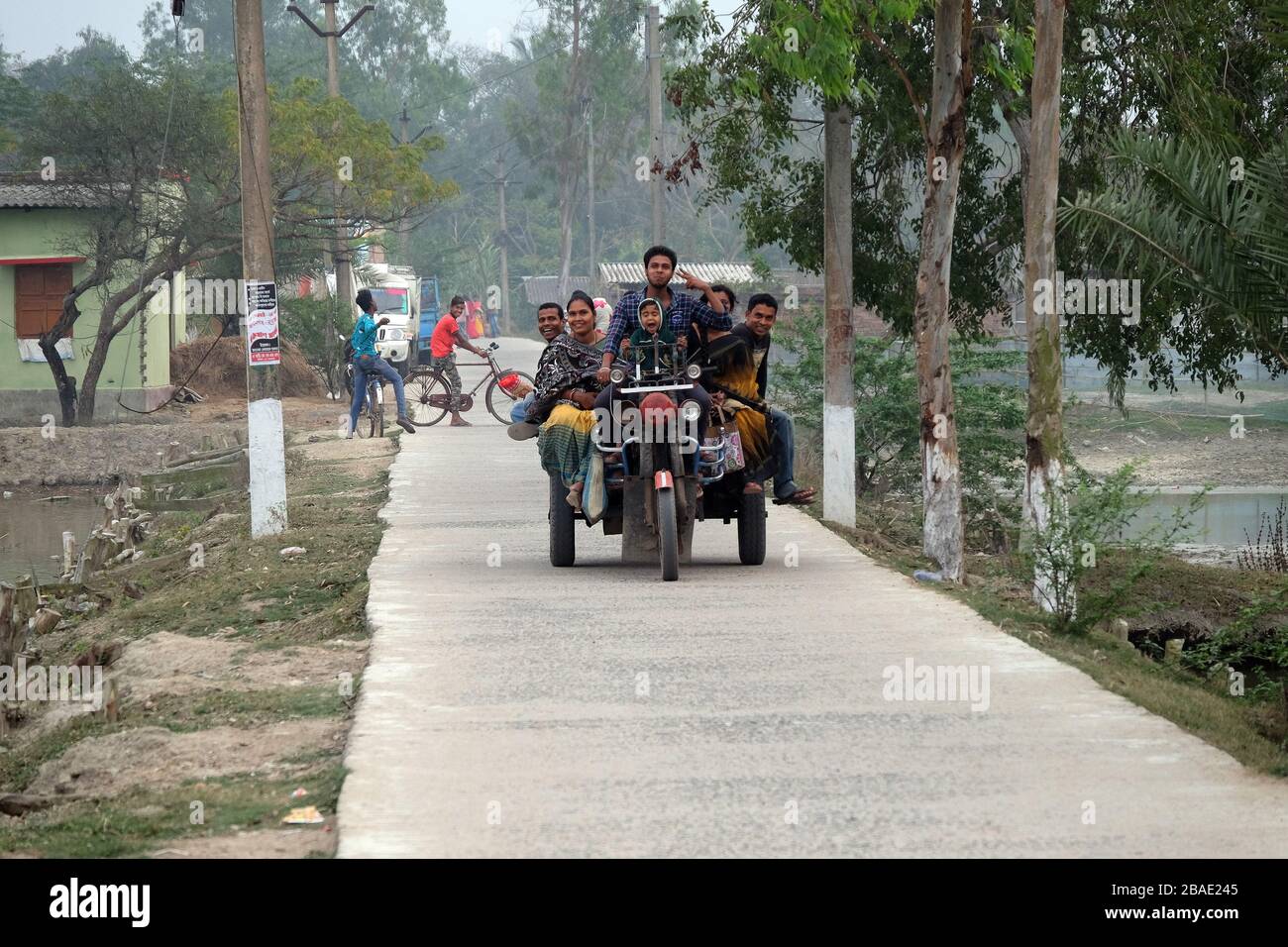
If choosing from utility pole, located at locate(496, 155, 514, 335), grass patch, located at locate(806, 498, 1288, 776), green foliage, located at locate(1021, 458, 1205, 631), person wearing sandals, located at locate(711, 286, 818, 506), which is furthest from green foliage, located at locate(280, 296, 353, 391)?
utility pole, located at locate(496, 155, 514, 335)

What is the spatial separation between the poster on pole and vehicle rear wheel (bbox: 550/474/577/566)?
3060 millimetres

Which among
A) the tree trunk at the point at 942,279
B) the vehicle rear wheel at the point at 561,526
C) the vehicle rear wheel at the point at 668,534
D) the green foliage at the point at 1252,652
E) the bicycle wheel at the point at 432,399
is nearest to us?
the vehicle rear wheel at the point at 668,534

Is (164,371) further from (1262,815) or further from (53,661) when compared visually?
(1262,815)

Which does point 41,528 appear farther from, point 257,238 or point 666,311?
point 666,311

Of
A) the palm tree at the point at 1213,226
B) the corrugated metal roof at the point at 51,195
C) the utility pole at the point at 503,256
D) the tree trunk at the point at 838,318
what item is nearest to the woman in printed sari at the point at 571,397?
the palm tree at the point at 1213,226

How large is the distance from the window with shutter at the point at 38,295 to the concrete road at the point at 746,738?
74.7 feet

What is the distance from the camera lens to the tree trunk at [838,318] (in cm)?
1630

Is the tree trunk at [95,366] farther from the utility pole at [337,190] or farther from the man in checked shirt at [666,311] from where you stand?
the man in checked shirt at [666,311]

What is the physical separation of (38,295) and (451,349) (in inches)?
391

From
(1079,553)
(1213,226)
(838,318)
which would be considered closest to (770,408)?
(1079,553)

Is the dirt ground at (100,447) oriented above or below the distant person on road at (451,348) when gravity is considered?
below

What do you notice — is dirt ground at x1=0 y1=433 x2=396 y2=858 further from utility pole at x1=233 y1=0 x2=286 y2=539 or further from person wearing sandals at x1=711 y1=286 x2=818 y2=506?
person wearing sandals at x1=711 y1=286 x2=818 y2=506

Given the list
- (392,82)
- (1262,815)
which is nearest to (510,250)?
(392,82)

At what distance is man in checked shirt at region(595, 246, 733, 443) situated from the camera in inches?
463
